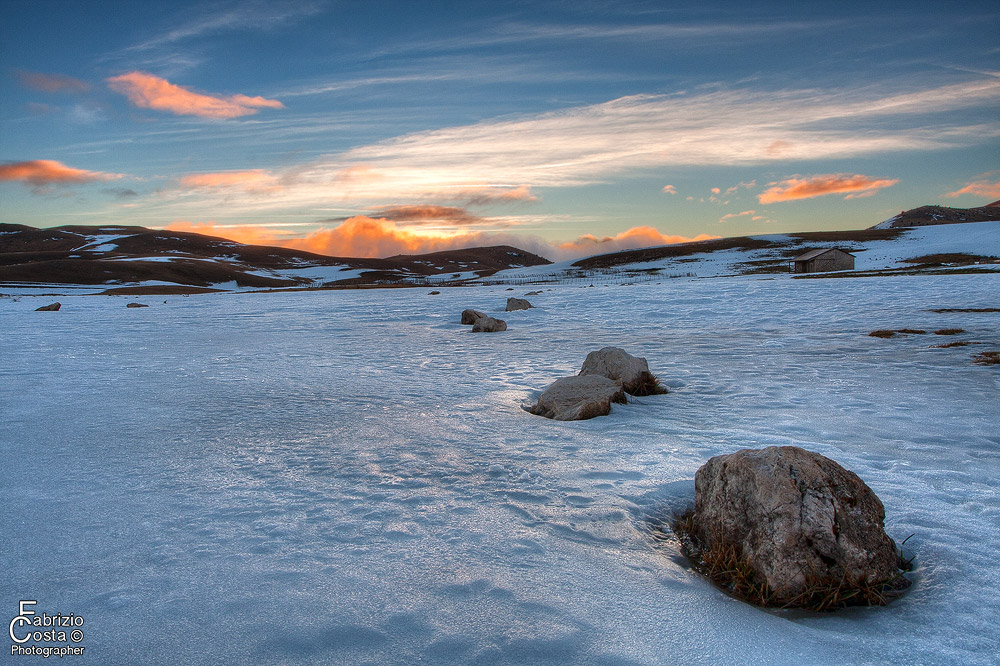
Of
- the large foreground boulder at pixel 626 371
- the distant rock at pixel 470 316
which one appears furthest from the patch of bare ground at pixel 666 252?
the large foreground boulder at pixel 626 371

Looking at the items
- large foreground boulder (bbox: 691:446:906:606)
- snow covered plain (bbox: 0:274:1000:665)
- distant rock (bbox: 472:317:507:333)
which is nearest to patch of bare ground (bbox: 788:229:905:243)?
distant rock (bbox: 472:317:507:333)

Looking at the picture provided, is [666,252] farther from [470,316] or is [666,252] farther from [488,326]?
[488,326]

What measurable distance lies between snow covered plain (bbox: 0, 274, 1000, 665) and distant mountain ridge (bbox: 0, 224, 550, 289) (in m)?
64.2

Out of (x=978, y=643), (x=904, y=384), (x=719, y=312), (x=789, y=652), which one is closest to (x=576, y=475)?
(x=789, y=652)

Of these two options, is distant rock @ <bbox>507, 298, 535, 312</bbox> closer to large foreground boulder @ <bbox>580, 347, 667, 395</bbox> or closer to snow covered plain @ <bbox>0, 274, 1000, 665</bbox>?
snow covered plain @ <bbox>0, 274, 1000, 665</bbox>

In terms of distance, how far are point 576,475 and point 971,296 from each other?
22.4m

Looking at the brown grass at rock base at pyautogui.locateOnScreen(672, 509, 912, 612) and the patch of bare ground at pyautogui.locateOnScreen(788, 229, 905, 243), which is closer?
the brown grass at rock base at pyautogui.locateOnScreen(672, 509, 912, 612)

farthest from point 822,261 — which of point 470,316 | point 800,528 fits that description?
point 800,528

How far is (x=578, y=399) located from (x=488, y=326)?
10.7 m

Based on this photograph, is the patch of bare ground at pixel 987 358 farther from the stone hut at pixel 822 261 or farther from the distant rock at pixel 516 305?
the stone hut at pixel 822 261

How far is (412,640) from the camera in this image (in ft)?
10.4

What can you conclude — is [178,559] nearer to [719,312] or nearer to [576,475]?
[576,475]

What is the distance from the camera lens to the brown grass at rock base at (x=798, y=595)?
140 inches

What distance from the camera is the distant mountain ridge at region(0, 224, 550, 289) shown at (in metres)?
81.9
